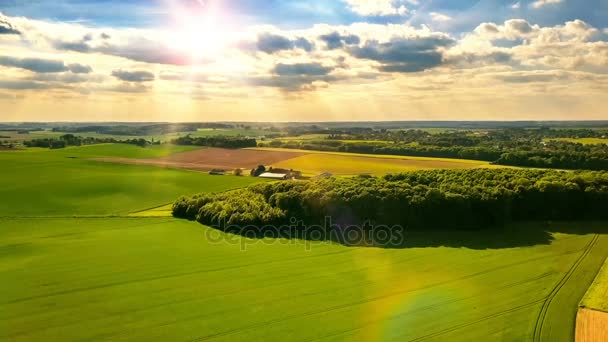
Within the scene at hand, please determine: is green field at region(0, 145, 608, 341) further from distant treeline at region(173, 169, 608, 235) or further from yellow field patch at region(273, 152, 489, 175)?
yellow field patch at region(273, 152, 489, 175)

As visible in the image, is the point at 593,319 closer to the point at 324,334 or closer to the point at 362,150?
the point at 324,334

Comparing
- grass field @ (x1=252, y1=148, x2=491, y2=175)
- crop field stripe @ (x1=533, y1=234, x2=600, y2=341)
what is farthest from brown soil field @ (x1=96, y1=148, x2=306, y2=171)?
crop field stripe @ (x1=533, y1=234, x2=600, y2=341)

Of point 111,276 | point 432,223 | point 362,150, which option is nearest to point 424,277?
point 432,223

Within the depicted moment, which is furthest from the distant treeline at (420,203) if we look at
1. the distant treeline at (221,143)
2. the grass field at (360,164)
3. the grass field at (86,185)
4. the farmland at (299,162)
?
the distant treeline at (221,143)

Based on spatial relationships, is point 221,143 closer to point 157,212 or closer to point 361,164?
point 361,164

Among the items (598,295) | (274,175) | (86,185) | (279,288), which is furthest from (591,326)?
(86,185)

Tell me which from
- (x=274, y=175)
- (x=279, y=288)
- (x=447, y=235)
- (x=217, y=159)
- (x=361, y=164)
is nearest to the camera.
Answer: (x=279, y=288)

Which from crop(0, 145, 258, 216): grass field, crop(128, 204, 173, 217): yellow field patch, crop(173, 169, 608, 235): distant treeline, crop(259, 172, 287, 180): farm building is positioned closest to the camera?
crop(173, 169, 608, 235): distant treeline
